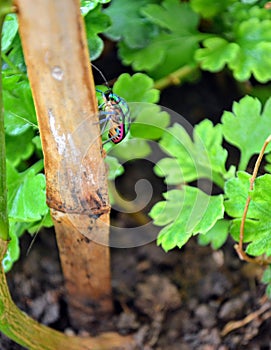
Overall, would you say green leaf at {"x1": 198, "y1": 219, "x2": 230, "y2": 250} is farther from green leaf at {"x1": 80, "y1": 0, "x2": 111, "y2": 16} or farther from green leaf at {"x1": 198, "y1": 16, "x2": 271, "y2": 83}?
green leaf at {"x1": 80, "y1": 0, "x2": 111, "y2": 16}

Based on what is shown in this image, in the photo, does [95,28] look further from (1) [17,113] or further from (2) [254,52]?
(2) [254,52]

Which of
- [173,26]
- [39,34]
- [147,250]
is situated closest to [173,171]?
[147,250]

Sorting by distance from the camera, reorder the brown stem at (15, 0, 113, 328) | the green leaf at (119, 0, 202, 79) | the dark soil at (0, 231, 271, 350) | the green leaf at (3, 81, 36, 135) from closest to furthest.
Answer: the brown stem at (15, 0, 113, 328) → the green leaf at (3, 81, 36, 135) → the dark soil at (0, 231, 271, 350) → the green leaf at (119, 0, 202, 79)

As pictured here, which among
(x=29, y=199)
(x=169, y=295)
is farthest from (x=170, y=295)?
(x=29, y=199)

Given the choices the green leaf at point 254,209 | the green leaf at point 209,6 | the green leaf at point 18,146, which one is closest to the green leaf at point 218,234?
the green leaf at point 254,209

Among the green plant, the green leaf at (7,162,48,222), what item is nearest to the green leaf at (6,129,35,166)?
the green plant
